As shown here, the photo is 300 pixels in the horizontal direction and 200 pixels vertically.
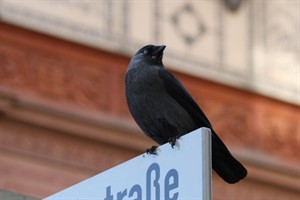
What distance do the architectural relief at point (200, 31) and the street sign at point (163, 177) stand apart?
5668 mm

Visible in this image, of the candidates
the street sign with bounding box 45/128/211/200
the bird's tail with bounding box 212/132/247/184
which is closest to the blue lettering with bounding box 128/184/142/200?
the street sign with bounding box 45/128/211/200

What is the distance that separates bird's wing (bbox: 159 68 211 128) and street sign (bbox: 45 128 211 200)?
1.86 ft

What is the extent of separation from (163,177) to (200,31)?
21.6 feet

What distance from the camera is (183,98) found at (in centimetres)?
271

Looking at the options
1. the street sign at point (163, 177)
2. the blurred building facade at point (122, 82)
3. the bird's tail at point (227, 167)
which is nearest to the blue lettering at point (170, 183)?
the street sign at point (163, 177)

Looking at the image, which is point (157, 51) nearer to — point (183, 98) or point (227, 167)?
point (183, 98)

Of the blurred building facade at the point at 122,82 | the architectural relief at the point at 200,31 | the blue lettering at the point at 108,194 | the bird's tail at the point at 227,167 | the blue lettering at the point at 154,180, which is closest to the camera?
the blue lettering at the point at 154,180

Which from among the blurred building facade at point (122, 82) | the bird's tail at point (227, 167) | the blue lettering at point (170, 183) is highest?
the blurred building facade at point (122, 82)

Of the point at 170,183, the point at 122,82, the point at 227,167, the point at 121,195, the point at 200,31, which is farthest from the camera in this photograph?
the point at 200,31

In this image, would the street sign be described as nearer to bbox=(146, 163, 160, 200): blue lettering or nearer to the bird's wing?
bbox=(146, 163, 160, 200): blue lettering

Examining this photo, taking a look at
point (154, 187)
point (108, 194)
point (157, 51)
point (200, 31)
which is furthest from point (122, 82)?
point (154, 187)

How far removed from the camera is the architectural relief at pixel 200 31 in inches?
314

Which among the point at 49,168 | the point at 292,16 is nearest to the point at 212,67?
the point at 292,16

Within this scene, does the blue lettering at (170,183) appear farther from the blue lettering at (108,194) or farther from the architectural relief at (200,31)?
the architectural relief at (200,31)
